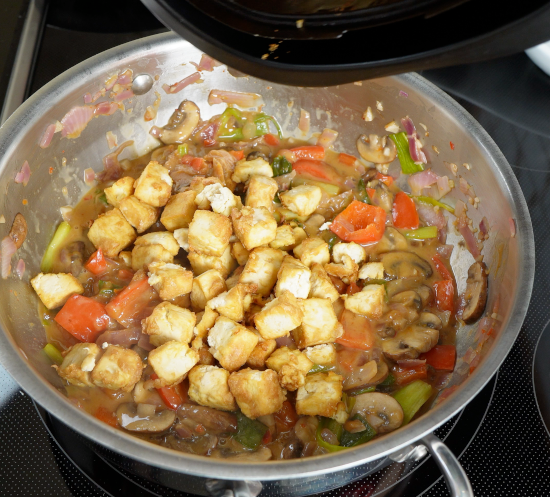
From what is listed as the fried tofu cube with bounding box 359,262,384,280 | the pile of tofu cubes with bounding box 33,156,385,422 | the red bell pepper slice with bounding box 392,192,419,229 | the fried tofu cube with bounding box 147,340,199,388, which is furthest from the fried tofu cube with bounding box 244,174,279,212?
the fried tofu cube with bounding box 147,340,199,388

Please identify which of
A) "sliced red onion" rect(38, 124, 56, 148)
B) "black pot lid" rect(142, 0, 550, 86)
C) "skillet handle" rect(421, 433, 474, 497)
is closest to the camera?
"black pot lid" rect(142, 0, 550, 86)

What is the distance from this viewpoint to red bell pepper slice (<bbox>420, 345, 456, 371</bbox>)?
1904 mm

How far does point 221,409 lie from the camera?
5.79ft

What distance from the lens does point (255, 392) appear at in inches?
65.3

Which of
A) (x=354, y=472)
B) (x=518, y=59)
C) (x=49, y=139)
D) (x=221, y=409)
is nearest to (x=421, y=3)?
(x=354, y=472)

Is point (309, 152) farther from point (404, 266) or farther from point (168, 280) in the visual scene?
point (168, 280)

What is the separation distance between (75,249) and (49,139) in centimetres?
43

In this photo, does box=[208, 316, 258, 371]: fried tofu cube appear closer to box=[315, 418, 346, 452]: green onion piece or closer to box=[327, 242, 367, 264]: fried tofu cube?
box=[315, 418, 346, 452]: green onion piece

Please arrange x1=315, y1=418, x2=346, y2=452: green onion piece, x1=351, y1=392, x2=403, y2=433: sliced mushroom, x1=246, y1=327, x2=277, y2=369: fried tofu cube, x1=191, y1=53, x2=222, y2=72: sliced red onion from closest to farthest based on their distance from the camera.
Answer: x1=315, y1=418, x2=346, y2=452: green onion piece
x1=351, y1=392, x2=403, y2=433: sliced mushroom
x1=246, y1=327, x2=277, y2=369: fried tofu cube
x1=191, y1=53, x2=222, y2=72: sliced red onion

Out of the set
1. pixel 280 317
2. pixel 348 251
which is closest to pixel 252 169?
pixel 348 251

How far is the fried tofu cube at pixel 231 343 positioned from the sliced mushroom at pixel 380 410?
41 centimetres

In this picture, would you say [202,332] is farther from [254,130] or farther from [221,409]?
[254,130]

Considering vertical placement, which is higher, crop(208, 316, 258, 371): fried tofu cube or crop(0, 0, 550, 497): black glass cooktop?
crop(208, 316, 258, 371): fried tofu cube

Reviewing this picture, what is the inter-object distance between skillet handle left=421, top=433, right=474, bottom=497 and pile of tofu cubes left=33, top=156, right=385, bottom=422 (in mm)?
418
